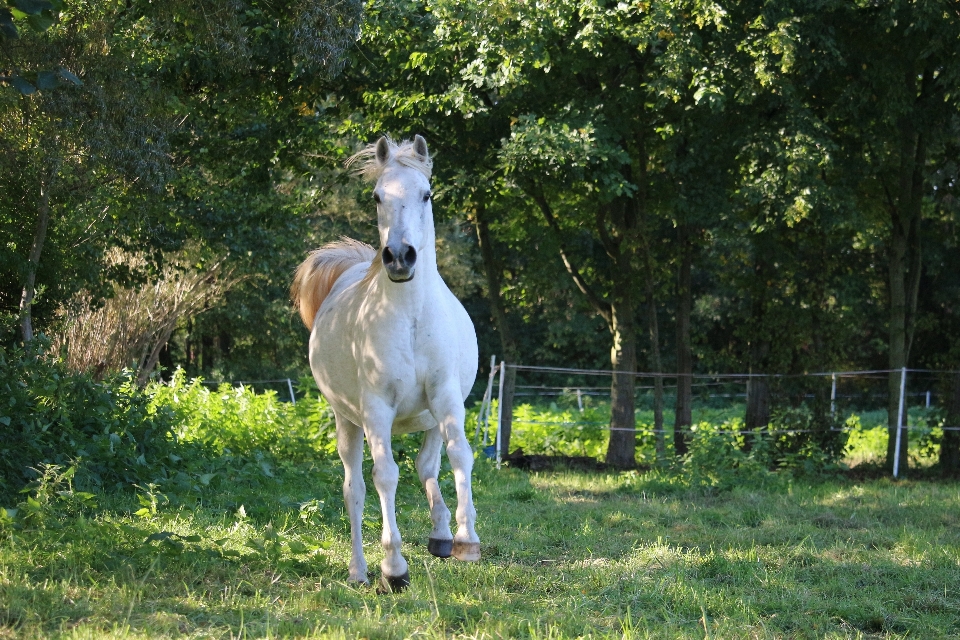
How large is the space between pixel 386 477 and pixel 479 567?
3.16ft

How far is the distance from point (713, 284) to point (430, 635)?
27.7 metres

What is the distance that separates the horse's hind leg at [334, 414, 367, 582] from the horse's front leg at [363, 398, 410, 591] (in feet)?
1.27

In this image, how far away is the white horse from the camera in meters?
4.79

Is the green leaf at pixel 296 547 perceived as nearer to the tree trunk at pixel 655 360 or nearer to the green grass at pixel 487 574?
the green grass at pixel 487 574

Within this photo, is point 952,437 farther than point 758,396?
No

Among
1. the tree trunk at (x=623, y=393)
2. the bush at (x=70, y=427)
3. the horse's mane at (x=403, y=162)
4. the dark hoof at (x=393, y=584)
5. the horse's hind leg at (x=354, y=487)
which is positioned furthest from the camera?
the tree trunk at (x=623, y=393)

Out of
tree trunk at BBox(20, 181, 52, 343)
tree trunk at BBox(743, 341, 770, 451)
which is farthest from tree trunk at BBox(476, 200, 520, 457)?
tree trunk at BBox(20, 181, 52, 343)

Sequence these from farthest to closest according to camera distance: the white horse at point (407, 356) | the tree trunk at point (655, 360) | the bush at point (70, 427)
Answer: the tree trunk at point (655, 360), the bush at point (70, 427), the white horse at point (407, 356)

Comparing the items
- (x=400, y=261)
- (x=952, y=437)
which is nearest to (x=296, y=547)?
(x=400, y=261)

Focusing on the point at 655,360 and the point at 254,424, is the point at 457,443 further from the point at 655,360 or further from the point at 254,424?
the point at 655,360

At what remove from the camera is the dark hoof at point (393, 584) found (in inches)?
195

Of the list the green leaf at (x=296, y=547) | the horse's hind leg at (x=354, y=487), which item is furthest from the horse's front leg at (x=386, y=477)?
the green leaf at (x=296, y=547)

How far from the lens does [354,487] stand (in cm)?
580

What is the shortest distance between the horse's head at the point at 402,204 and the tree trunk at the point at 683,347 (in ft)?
34.1
